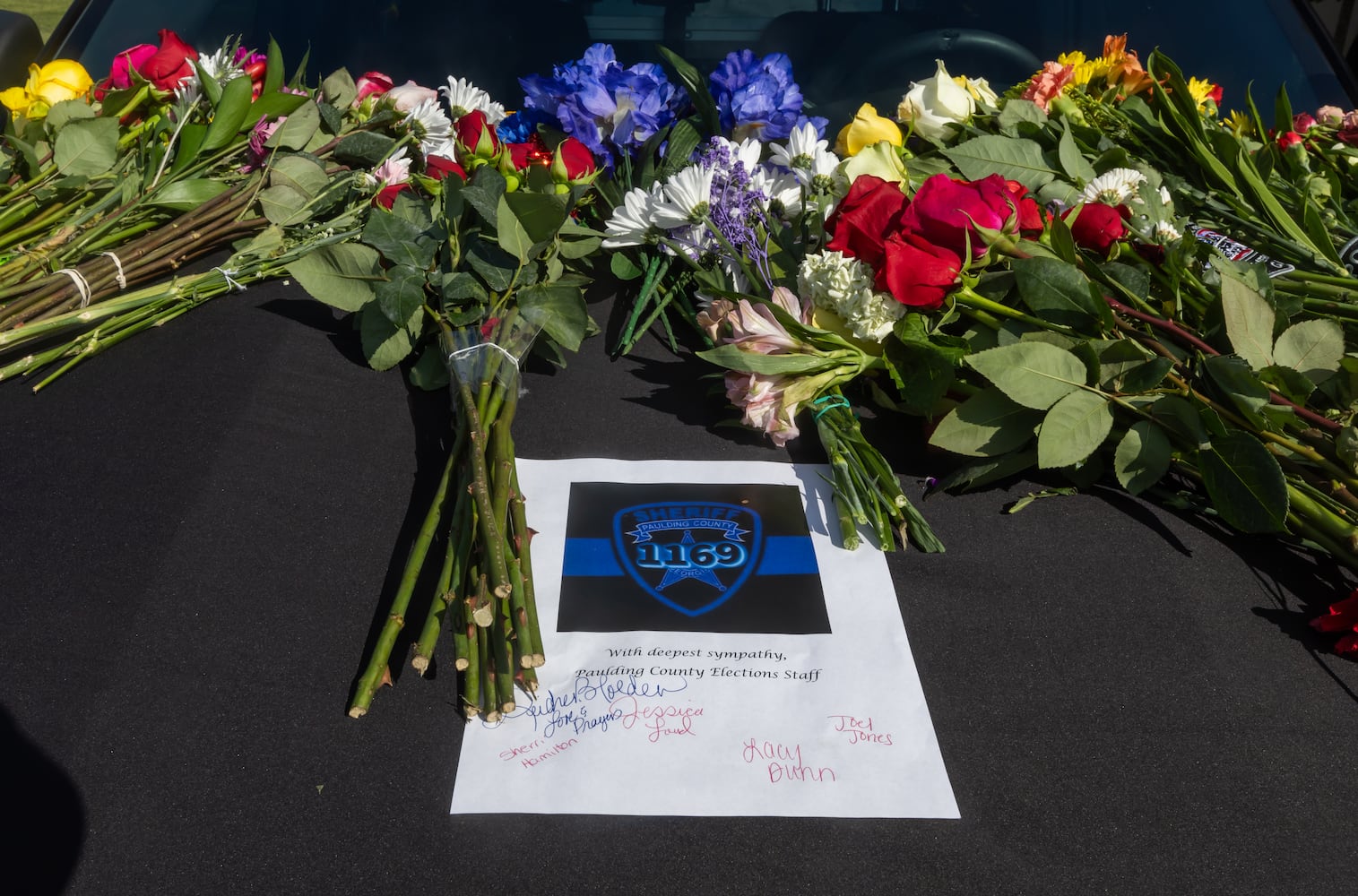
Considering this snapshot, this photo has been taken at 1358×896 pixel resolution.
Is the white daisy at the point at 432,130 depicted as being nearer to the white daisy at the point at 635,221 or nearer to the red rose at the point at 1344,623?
the white daisy at the point at 635,221

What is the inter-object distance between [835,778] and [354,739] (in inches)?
17.8

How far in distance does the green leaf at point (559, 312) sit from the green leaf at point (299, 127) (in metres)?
0.57

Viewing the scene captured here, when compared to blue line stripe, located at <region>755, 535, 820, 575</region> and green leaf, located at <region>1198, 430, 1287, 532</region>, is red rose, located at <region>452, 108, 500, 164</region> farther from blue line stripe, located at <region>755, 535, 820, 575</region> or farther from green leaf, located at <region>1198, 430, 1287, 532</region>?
green leaf, located at <region>1198, 430, 1287, 532</region>

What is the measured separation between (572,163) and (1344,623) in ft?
3.83

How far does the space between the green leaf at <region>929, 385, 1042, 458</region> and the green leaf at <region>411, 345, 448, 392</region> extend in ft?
2.18

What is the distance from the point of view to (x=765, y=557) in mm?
1048

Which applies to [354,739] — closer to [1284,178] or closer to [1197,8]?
[1284,178]

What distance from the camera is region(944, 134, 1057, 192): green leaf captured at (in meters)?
1.37

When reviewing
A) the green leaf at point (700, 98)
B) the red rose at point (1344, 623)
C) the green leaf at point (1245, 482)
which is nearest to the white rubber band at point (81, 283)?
the green leaf at point (700, 98)

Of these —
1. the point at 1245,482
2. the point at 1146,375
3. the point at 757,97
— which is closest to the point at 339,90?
the point at 757,97

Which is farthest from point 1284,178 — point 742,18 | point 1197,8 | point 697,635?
point 697,635

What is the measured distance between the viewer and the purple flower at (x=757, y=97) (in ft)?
4.65

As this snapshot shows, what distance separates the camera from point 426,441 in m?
1.19

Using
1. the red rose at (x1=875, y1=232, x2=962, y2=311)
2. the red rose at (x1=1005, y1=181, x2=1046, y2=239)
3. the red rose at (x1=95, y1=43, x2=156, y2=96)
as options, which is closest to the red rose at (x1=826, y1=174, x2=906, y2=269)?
the red rose at (x1=875, y1=232, x2=962, y2=311)
